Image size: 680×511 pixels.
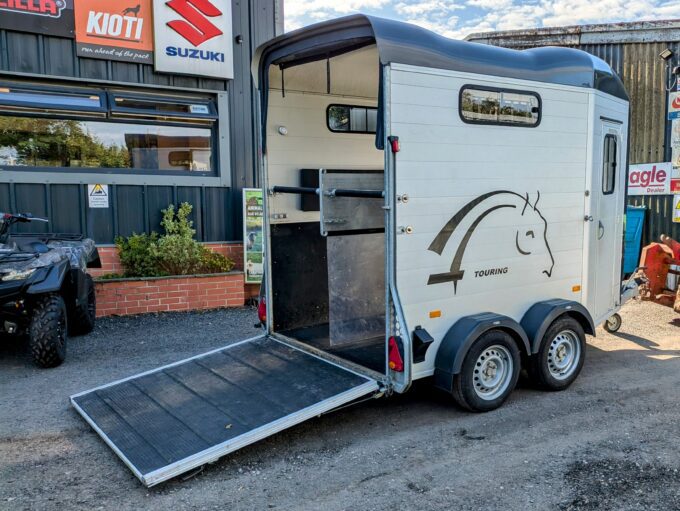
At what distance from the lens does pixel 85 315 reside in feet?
22.5

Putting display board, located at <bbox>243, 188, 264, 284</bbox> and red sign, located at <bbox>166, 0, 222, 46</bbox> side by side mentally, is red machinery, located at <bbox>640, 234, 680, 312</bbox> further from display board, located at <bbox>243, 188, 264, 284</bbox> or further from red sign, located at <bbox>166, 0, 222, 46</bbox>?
red sign, located at <bbox>166, 0, 222, 46</bbox>

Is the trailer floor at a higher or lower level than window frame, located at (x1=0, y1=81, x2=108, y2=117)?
lower

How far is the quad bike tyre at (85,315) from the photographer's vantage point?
6715 millimetres

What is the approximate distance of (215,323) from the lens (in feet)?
25.6

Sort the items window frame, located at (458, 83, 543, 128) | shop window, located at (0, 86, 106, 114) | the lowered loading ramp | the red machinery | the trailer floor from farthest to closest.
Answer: the red machinery
shop window, located at (0, 86, 106, 114)
the trailer floor
window frame, located at (458, 83, 543, 128)
the lowered loading ramp

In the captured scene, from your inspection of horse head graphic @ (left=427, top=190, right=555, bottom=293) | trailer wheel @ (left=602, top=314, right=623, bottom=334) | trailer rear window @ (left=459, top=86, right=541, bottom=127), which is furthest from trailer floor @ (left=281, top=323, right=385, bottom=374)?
trailer wheel @ (left=602, top=314, right=623, bottom=334)

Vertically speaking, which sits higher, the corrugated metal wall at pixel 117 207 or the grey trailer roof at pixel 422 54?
the grey trailer roof at pixel 422 54

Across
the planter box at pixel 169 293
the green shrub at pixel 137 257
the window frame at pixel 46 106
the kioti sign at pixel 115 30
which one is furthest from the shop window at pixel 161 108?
the planter box at pixel 169 293

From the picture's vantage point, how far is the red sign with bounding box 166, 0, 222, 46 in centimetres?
875

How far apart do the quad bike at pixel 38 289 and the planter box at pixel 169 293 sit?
1.56 meters

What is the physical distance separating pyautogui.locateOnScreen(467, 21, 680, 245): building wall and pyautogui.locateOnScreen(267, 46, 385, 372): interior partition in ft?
23.1

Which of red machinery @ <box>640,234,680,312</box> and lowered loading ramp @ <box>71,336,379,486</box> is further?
red machinery @ <box>640,234,680,312</box>

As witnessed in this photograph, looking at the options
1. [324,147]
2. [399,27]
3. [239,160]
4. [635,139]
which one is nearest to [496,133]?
[399,27]

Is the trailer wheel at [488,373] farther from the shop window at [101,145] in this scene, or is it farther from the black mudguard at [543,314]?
the shop window at [101,145]
